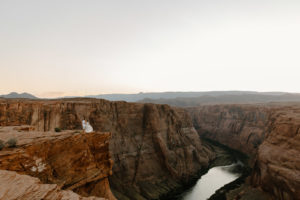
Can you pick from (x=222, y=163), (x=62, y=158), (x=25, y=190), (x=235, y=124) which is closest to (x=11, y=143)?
(x=62, y=158)

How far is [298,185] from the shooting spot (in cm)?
1616

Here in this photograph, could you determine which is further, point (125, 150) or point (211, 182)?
point (211, 182)

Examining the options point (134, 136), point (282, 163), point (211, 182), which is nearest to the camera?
point (282, 163)

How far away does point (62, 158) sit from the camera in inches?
348

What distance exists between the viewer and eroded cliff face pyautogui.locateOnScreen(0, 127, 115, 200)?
23.9ft

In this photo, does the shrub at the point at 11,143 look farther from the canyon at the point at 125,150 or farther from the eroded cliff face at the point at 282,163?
the eroded cliff face at the point at 282,163

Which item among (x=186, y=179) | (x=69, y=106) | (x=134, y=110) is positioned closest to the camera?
(x=69, y=106)

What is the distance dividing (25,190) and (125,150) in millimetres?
23263

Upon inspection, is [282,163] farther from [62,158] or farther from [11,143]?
[11,143]

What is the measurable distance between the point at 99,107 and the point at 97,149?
1783 cm

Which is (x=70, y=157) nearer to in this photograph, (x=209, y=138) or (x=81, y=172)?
(x=81, y=172)

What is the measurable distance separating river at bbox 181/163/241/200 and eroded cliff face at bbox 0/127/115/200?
2070 centimetres

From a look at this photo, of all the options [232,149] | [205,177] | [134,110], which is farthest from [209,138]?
[134,110]

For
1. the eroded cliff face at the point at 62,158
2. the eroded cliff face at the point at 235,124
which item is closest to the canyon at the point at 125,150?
the eroded cliff face at the point at 62,158
